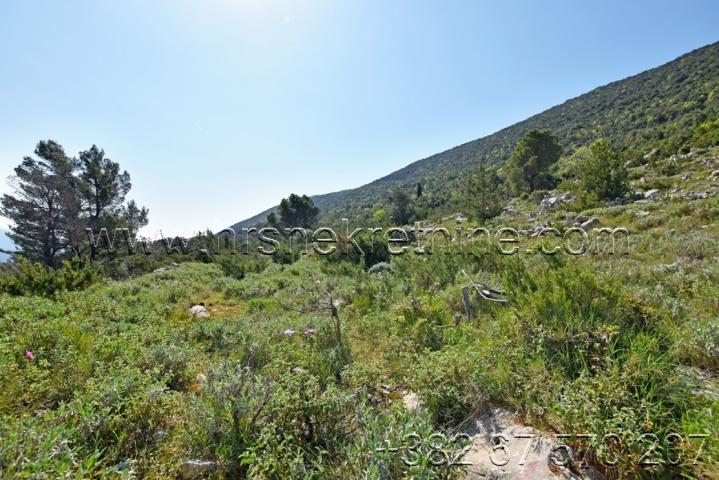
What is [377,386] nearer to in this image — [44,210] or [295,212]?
[44,210]

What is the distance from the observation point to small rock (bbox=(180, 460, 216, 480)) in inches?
79.8

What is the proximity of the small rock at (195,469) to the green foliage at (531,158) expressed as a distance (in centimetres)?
3290

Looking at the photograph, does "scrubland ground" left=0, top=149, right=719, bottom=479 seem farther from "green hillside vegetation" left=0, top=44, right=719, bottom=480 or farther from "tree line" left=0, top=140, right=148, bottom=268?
"tree line" left=0, top=140, right=148, bottom=268

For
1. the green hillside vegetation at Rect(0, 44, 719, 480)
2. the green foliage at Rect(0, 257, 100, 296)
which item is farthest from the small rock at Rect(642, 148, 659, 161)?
the green foliage at Rect(0, 257, 100, 296)

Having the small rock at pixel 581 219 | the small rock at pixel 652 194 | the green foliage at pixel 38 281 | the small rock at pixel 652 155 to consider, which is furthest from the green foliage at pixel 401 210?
the green foliage at pixel 38 281

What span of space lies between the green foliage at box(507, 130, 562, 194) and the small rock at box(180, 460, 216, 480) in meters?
32.9

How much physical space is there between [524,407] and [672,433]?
0.80 metres

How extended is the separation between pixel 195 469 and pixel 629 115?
57.0 meters

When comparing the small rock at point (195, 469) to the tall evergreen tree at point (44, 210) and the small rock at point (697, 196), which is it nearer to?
the small rock at point (697, 196)

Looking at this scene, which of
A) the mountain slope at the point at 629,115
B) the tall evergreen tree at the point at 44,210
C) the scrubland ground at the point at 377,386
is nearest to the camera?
the scrubland ground at the point at 377,386

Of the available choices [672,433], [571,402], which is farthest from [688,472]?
[571,402]

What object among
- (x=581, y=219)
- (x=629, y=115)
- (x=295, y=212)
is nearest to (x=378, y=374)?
(x=581, y=219)

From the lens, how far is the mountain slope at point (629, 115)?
3186 cm

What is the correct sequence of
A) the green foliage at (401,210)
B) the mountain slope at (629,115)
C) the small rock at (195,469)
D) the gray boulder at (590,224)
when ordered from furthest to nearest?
the green foliage at (401,210) → the mountain slope at (629,115) → the gray boulder at (590,224) → the small rock at (195,469)
